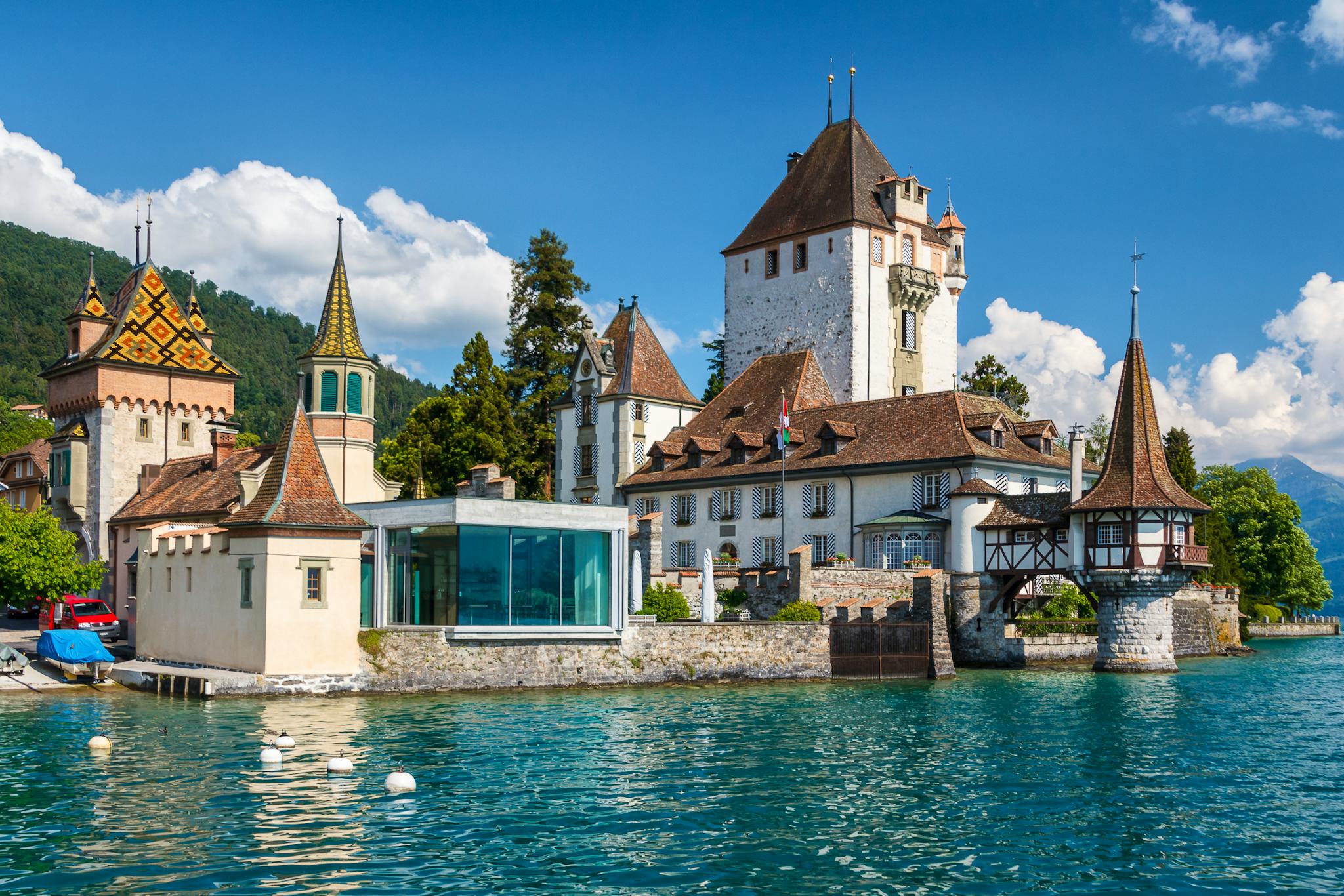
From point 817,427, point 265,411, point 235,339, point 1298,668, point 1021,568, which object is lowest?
point 1298,668

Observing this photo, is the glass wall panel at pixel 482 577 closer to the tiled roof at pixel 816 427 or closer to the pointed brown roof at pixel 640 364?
the tiled roof at pixel 816 427

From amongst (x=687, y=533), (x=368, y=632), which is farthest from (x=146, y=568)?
(x=687, y=533)

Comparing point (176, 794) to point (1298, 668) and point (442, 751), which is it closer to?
point (442, 751)

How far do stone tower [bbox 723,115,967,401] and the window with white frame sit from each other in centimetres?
2292

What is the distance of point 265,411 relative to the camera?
15425 cm

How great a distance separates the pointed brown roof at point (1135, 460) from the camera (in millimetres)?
51438

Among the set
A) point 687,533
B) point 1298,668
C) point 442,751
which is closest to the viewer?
point 442,751

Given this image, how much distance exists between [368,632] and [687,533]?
29.3 metres

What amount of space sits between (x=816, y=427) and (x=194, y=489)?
26802mm

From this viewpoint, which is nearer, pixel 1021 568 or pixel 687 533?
pixel 1021 568

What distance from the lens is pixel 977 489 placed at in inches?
2135

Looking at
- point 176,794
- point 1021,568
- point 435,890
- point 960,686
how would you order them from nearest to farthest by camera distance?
point 435,890
point 176,794
point 960,686
point 1021,568

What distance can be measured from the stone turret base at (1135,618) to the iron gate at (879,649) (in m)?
7.20

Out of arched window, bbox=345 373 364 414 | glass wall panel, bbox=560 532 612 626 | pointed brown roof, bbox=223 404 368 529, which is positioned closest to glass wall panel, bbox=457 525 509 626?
glass wall panel, bbox=560 532 612 626
